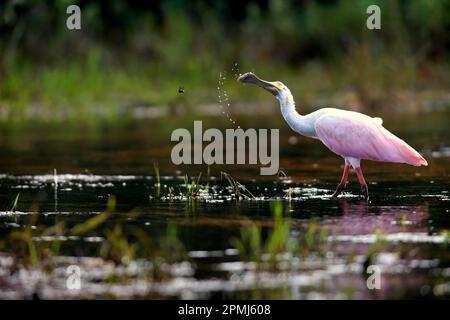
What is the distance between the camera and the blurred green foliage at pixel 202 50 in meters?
27.9

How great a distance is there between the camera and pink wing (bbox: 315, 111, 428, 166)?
40.0 ft

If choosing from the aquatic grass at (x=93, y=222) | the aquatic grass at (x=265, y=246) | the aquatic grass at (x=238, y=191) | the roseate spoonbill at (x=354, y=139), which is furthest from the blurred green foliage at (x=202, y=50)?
the aquatic grass at (x=265, y=246)

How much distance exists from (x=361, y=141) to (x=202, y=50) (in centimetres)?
2067

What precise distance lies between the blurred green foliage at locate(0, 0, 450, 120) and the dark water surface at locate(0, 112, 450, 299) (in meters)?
10.9

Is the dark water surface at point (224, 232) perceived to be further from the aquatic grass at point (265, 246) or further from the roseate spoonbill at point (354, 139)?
the roseate spoonbill at point (354, 139)

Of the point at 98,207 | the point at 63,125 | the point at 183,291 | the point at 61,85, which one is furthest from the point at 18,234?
the point at 61,85

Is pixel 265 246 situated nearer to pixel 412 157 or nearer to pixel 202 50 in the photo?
pixel 412 157

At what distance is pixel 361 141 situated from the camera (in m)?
12.3

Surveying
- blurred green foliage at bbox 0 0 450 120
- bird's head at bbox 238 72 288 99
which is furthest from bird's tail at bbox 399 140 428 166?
blurred green foliage at bbox 0 0 450 120

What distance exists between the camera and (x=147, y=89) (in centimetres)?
3083

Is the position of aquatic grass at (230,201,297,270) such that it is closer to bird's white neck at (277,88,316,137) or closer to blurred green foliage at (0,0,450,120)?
bird's white neck at (277,88,316,137)
